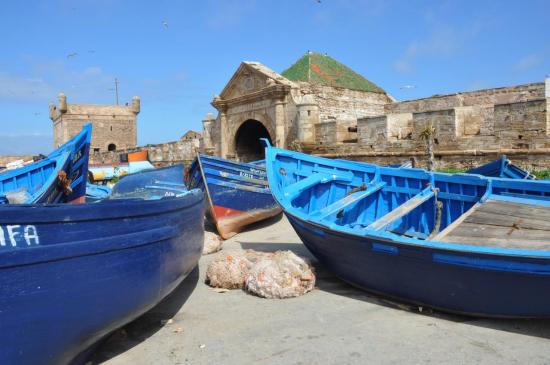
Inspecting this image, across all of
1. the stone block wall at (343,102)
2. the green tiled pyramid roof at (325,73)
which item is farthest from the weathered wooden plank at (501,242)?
the green tiled pyramid roof at (325,73)

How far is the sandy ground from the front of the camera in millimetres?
3445

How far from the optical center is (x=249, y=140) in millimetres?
19266

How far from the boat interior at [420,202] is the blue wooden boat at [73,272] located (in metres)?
2.12

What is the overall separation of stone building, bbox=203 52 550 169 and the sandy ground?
22.5ft

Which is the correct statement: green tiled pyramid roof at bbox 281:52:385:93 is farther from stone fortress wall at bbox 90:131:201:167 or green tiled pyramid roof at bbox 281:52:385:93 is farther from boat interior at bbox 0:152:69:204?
boat interior at bbox 0:152:69:204

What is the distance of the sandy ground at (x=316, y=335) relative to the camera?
136 inches

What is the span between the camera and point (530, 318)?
379cm

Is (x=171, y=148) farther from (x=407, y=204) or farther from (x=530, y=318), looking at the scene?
(x=530, y=318)

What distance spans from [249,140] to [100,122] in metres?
27.7

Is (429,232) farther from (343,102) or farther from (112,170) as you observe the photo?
(112,170)

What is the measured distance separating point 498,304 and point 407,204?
1.68 meters

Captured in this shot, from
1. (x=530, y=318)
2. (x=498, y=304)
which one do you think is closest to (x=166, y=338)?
(x=498, y=304)

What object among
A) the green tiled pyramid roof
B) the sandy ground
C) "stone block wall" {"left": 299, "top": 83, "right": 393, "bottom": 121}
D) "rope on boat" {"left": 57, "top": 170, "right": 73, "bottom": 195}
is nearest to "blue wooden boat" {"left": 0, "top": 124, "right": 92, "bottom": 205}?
"rope on boat" {"left": 57, "top": 170, "right": 73, "bottom": 195}

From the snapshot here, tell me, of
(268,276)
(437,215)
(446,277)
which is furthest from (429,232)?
(268,276)
